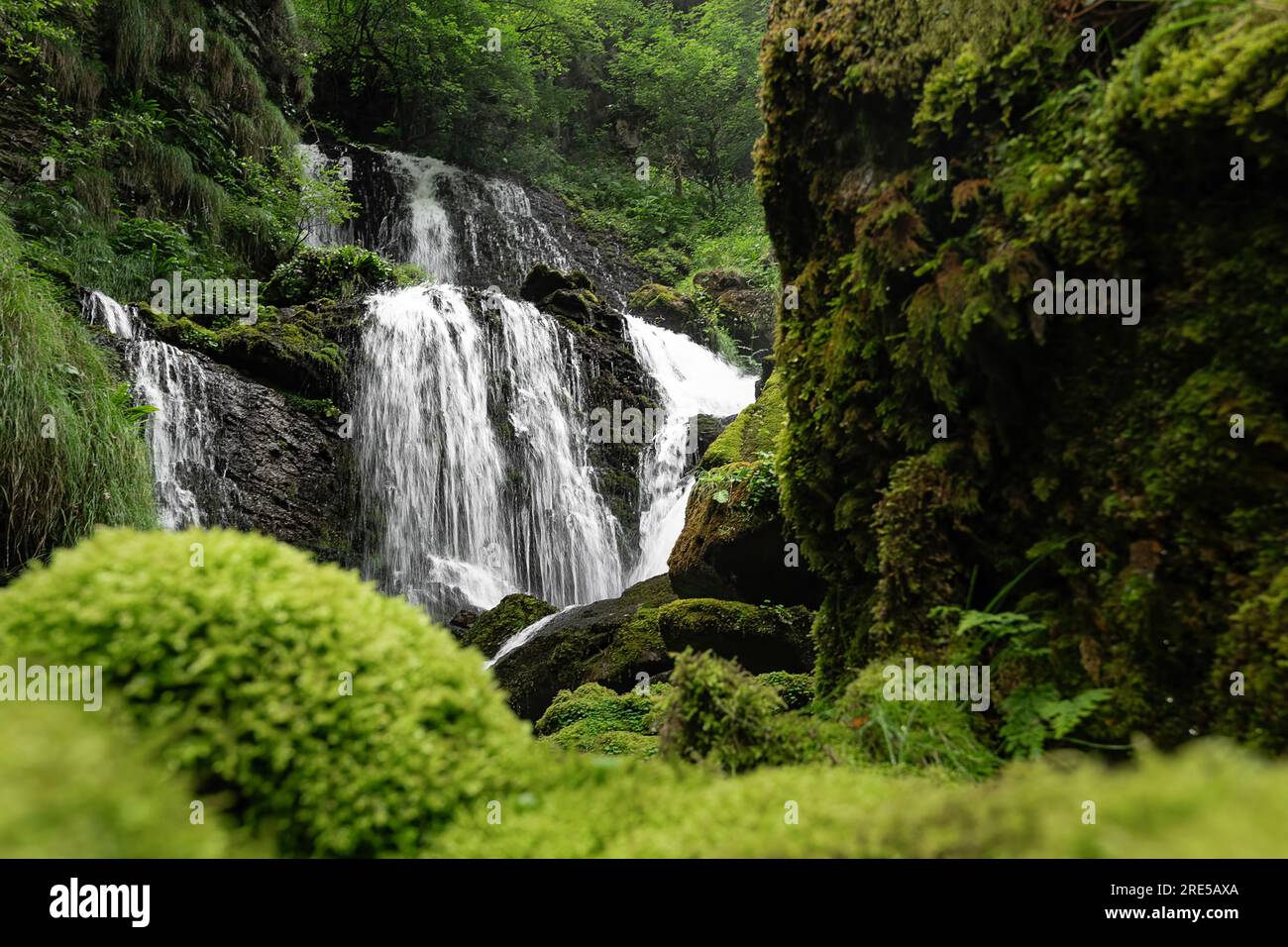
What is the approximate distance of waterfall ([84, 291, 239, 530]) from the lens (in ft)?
34.0

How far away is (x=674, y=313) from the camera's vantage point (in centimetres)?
2181

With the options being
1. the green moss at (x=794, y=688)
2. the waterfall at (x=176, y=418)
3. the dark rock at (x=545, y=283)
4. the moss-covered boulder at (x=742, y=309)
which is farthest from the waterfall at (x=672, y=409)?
the waterfall at (x=176, y=418)

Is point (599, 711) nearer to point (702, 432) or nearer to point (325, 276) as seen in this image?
point (702, 432)

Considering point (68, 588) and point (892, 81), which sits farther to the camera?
point (892, 81)

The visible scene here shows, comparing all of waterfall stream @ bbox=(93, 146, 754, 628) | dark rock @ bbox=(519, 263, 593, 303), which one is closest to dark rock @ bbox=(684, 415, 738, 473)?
waterfall stream @ bbox=(93, 146, 754, 628)

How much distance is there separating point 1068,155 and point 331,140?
2533 centimetres

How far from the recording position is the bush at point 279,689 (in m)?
1.62

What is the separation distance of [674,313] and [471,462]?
396 inches

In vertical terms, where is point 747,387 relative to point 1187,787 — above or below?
above

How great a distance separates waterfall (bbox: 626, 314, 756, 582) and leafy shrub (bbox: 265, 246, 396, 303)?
19.3ft

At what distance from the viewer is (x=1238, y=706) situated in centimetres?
232
